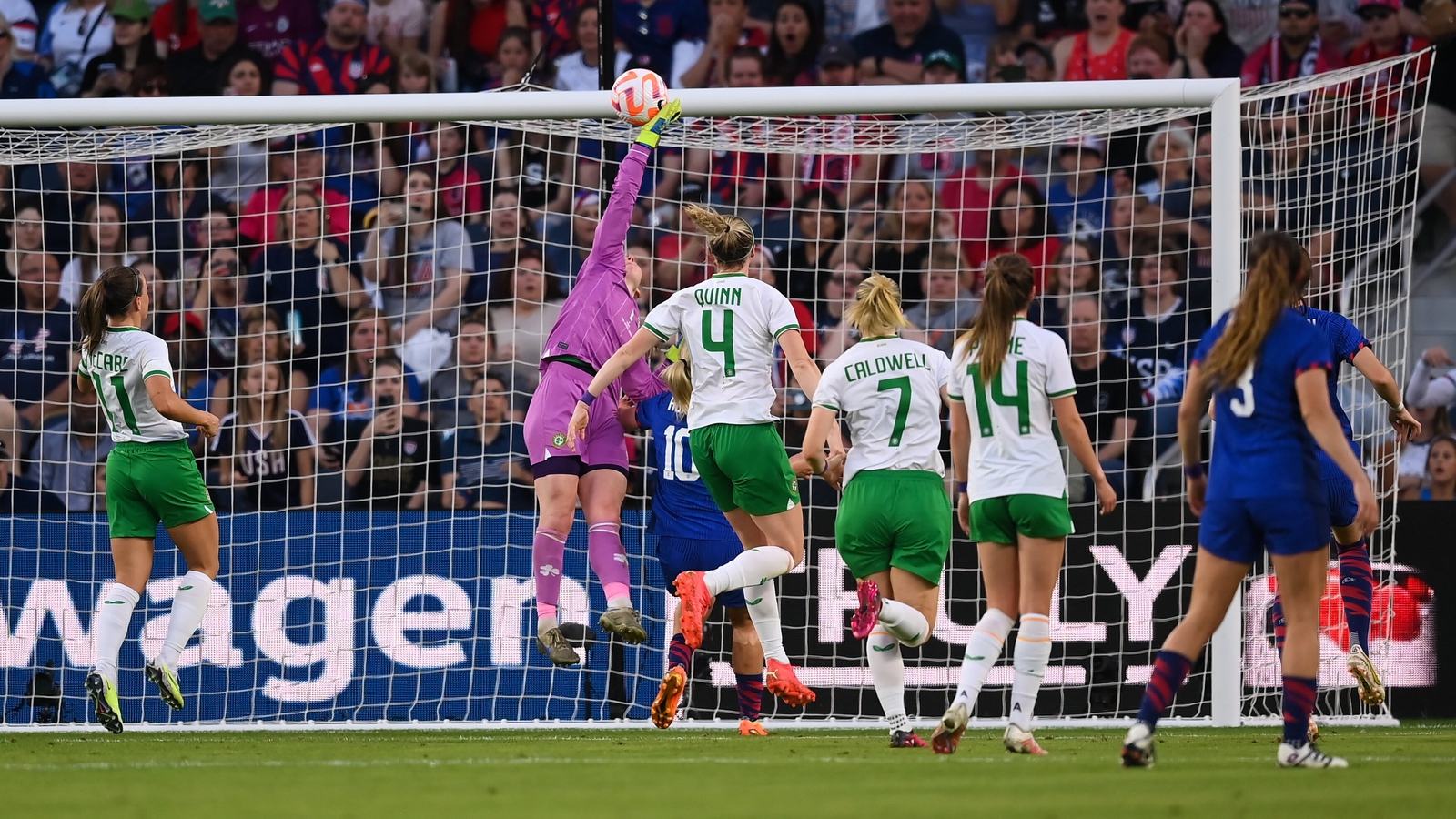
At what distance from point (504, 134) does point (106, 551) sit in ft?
14.8

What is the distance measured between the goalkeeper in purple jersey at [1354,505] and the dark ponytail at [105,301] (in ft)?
18.4

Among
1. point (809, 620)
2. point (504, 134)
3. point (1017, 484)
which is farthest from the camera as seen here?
point (504, 134)

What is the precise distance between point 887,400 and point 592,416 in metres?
1.79

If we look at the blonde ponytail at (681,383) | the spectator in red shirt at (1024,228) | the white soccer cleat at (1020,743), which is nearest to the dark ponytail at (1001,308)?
the white soccer cleat at (1020,743)

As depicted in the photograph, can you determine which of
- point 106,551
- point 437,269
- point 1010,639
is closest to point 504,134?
point 437,269

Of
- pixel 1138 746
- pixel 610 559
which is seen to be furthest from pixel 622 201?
pixel 1138 746

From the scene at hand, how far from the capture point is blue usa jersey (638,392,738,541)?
28.7ft

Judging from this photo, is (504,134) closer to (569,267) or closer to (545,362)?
(569,267)

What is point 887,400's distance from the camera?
7461 millimetres

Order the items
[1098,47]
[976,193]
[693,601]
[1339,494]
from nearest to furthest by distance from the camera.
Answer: [693,601] → [1339,494] → [976,193] → [1098,47]

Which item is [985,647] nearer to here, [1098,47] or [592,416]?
[592,416]

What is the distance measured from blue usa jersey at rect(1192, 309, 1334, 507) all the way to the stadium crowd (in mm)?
4832

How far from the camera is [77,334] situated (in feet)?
38.9

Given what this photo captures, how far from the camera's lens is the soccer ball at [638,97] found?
338 inches
